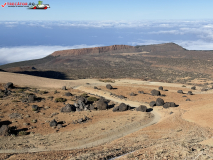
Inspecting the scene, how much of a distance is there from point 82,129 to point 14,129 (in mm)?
6467

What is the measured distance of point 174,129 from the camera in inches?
768

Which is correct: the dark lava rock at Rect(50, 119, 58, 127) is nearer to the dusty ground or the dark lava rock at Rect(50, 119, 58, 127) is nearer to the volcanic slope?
the dusty ground

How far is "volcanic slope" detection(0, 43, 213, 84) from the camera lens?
2758 inches

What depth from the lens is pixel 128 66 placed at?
3524 inches

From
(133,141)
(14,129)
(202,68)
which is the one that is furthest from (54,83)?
(202,68)

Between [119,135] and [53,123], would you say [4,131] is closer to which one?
[53,123]

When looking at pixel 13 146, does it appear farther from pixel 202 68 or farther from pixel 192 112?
pixel 202 68

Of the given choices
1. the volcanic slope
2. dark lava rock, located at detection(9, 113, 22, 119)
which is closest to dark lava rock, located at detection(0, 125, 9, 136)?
dark lava rock, located at detection(9, 113, 22, 119)

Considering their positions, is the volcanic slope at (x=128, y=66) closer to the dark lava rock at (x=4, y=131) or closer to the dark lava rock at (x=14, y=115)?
the dark lava rock at (x=14, y=115)

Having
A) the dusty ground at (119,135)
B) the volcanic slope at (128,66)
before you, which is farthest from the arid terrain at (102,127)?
the volcanic slope at (128,66)

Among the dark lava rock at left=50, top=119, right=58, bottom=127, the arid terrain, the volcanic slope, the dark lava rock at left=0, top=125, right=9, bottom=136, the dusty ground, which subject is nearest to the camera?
the dusty ground

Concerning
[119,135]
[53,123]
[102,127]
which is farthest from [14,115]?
[119,135]

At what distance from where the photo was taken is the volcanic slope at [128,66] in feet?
230

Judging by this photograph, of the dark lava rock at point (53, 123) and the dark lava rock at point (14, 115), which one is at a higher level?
the dark lava rock at point (14, 115)
